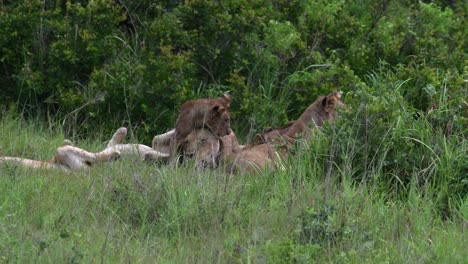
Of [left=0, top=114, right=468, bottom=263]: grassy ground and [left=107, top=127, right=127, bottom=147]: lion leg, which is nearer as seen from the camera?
[left=0, top=114, right=468, bottom=263]: grassy ground

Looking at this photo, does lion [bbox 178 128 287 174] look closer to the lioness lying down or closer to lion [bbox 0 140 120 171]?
the lioness lying down

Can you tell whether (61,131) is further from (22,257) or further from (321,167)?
(22,257)

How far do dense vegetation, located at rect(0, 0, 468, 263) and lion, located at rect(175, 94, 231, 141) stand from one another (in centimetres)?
44

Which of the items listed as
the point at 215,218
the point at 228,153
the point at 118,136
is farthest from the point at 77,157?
the point at 215,218

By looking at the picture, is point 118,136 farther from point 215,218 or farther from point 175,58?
point 215,218

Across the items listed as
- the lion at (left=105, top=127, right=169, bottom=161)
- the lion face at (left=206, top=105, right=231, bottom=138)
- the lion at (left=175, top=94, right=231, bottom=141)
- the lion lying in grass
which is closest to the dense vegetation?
the lion at (left=105, top=127, right=169, bottom=161)

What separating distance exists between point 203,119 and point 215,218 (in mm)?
2138

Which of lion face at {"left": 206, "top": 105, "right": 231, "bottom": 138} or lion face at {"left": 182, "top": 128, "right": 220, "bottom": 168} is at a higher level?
lion face at {"left": 206, "top": 105, "right": 231, "bottom": 138}

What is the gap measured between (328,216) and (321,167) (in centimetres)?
149

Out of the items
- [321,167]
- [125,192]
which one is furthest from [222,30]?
[125,192]

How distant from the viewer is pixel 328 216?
6.41 metres

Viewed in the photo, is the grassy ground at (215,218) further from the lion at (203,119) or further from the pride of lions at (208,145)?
the lion at (203,119)

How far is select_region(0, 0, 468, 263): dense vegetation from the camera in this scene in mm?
6301

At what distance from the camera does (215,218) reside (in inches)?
260
